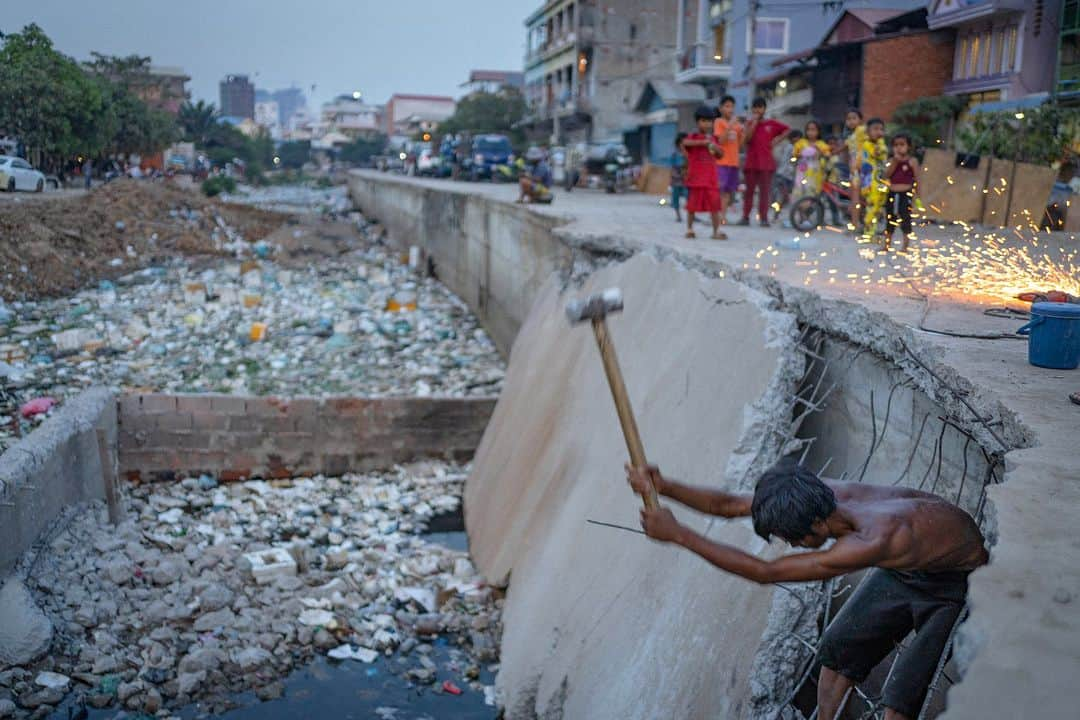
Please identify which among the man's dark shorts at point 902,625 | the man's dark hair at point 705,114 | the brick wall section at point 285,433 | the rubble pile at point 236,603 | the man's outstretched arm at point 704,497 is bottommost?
the rubble pile at point 236,603

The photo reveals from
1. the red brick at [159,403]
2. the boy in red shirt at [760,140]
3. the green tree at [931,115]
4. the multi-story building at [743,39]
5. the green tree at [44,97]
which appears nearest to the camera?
the red brick at [159,403]

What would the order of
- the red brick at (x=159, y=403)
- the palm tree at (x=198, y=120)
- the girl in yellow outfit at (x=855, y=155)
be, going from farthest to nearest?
1. the palm tree at (x=198, y=120)
2. the girl in yellow outfit at (x=855, y=155)
3. the red brick at (x=159, y=403)

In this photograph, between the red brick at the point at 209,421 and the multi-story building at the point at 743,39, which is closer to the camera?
the red brick at the point at 209,421

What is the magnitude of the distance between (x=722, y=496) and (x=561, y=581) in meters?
1.82

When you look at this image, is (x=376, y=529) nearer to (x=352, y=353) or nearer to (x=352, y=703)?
(x=352, y=703)

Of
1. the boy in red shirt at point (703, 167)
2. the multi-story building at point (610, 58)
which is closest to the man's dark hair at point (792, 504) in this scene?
the boy in red shirt at point (703, 167)

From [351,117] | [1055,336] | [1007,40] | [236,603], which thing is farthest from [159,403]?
[351,117]

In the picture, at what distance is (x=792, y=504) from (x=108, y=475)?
5.02 meters

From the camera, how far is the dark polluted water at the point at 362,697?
436 centimetres

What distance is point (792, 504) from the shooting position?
2.13 meters

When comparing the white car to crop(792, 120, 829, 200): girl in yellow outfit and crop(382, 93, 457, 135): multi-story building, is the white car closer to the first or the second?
crop(792, 120, 829, 200): girl in yellow outfit

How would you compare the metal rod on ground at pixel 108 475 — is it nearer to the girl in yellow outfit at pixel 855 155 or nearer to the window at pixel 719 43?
the girl in yellow outfit at pixel 855 155

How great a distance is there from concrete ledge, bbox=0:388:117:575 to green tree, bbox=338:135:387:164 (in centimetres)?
6269

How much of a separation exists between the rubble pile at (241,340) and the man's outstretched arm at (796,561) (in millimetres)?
5694
